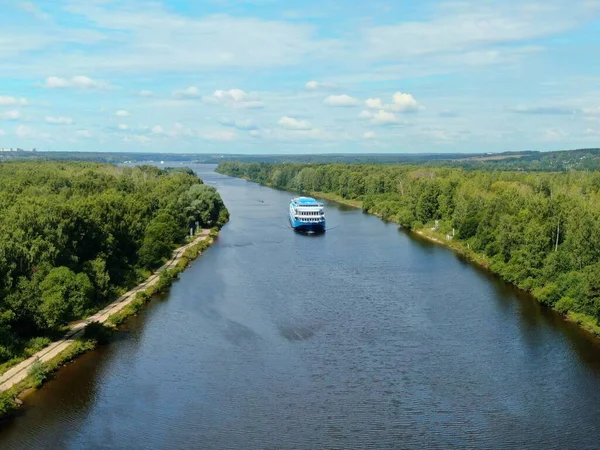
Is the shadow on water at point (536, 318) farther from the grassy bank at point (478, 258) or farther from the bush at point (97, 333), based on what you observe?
the bush at point (97, 333)

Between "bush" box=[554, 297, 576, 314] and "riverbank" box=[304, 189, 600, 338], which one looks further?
"bush" box=[554, 297, 576, 314]

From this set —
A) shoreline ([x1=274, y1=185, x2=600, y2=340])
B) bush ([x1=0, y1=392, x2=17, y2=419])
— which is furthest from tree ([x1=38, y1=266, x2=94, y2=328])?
shoreline ([x1=274, y1=185, x2=600, y2=340])

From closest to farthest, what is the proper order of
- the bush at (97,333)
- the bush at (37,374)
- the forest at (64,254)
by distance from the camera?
the bush at (37,374) < the forest at (64,254) < the bush at (97,333)

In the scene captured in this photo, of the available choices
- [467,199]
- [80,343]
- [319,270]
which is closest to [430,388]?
[80,343]

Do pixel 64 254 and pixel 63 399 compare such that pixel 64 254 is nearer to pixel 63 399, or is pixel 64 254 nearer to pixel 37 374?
pixel 37 374

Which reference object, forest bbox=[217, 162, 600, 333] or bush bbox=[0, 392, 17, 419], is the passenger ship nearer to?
forest bbox=[217, 162, 600, 333]

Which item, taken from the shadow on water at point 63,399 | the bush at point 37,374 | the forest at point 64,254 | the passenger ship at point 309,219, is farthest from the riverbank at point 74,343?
the passenger ship at point 309,219

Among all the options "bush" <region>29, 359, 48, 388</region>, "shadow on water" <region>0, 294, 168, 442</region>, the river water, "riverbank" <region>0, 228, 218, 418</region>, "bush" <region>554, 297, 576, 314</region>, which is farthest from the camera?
"bush" <region>554, 297, 576, 314</region>
